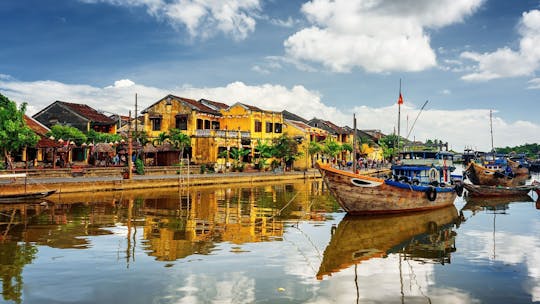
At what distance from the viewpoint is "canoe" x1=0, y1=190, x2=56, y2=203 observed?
2452 cm

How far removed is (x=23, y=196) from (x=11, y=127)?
27.1ft

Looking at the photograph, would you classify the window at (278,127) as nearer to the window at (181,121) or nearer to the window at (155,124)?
the window at (181,121)

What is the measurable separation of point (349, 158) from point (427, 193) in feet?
184

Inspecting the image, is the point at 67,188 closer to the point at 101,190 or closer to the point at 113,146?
the point at 101,190

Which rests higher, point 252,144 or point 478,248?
point 252,144

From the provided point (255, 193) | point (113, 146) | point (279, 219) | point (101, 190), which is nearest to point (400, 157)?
point (255, 193)

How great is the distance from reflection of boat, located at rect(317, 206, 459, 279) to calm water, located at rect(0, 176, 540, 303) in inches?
1.8

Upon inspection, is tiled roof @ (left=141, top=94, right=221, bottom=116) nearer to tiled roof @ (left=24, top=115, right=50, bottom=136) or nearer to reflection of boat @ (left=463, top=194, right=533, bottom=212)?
tiled roof @ (left=24, top=115, right=50, bottom=136)

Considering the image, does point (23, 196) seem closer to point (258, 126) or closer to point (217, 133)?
point (217, 133)

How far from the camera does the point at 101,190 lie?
30969 millimetres

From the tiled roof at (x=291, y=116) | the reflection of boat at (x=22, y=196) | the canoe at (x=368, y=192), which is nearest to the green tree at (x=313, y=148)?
the tiled roof at (x=291, y=116)

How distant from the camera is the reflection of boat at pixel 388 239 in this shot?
13930mm

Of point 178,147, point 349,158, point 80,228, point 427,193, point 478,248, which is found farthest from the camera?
point 349,158

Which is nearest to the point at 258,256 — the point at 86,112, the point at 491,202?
the point at 491,202
